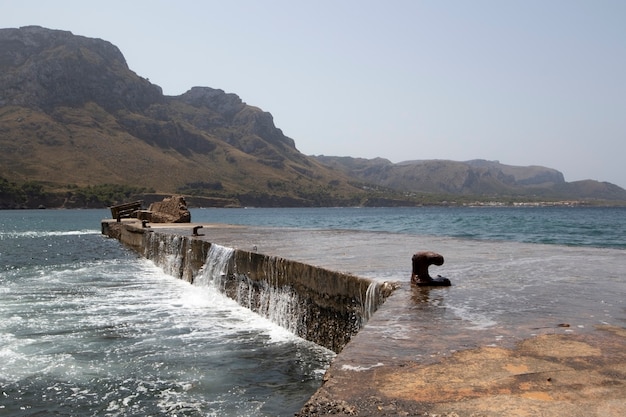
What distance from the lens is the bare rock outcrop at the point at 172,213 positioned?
102ft

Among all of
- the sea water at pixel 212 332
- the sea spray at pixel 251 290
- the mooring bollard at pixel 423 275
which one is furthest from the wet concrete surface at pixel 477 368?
the sea spray at pixel 251 290

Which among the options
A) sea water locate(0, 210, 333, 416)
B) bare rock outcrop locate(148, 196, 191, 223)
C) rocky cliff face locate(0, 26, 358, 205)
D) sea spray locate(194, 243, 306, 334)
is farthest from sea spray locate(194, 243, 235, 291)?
rocky cliff face locate(0, 26, 358, 205)

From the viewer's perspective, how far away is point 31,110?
172m

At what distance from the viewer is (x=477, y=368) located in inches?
139

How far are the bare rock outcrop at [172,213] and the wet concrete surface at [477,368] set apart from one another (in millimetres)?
26886

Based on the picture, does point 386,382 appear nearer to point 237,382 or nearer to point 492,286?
point 237,382

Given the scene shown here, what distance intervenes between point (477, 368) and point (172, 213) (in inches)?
1156

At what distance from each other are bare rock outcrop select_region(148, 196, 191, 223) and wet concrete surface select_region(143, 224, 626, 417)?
1058 inches

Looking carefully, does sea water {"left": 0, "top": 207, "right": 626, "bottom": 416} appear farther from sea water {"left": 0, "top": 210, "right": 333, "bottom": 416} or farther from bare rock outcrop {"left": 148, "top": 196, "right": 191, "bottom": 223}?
bare rock outcrop {"left": 148, "top": 196, "right": 191, "bottom": 223}

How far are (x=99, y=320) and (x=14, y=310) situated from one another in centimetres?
249

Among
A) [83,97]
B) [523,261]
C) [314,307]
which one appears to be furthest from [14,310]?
[83,97]

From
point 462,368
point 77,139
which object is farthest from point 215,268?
point 77,139

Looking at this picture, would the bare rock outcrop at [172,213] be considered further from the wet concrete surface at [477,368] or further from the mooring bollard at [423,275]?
the wet concrete surface at [477,368]

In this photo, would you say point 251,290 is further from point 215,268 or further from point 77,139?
point 77,139
